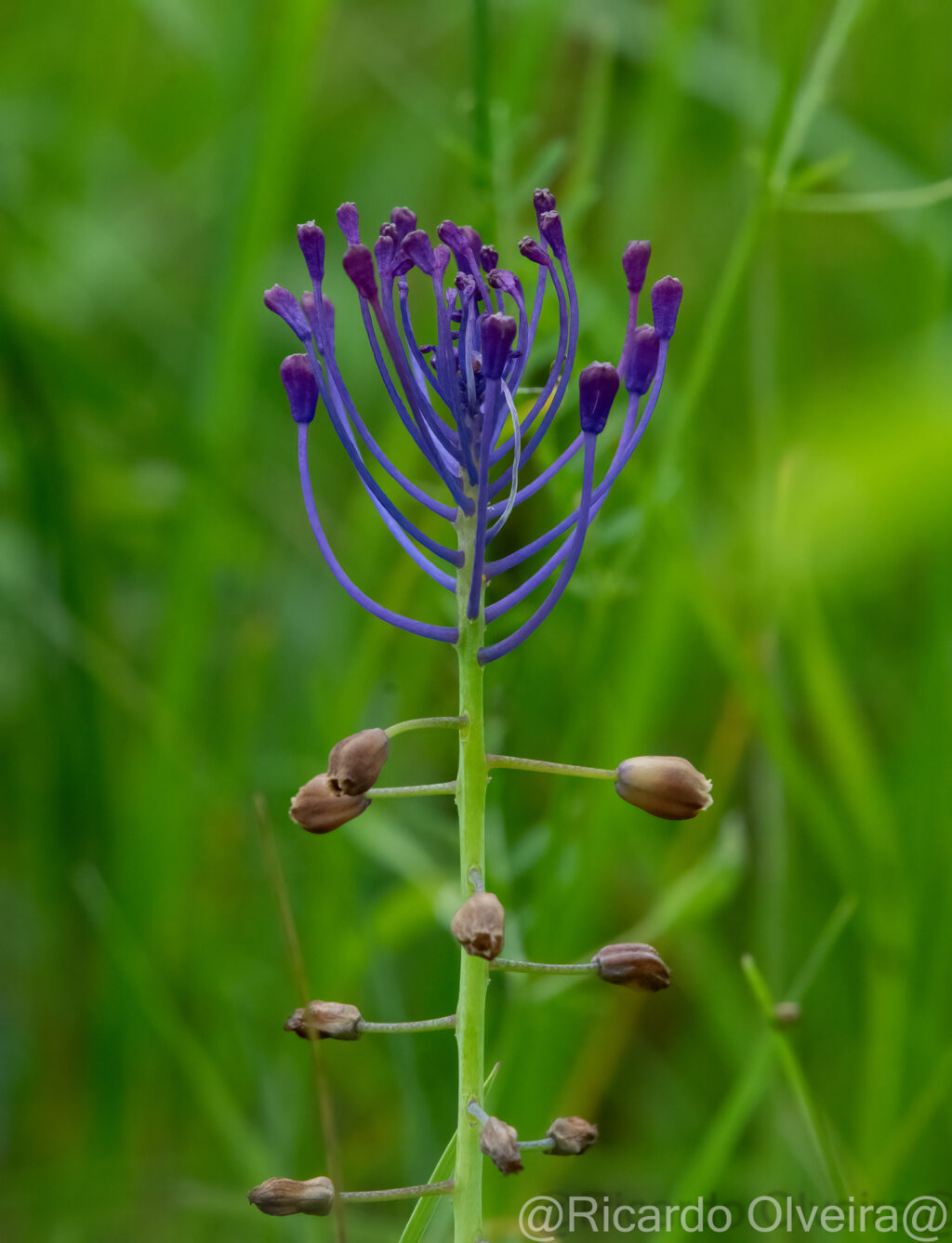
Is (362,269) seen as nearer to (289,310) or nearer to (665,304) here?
(289,310)

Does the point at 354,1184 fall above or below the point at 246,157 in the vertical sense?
below

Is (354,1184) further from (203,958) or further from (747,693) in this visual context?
(747,693)

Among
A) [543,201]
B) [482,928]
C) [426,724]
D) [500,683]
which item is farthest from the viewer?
[500,683]

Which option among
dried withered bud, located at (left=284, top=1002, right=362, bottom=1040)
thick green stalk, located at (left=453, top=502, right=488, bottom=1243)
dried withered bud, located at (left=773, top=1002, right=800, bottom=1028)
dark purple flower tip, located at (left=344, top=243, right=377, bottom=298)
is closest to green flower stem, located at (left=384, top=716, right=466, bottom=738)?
thick green stalk, located at (left=453, top=502, right=488, bottom=1243)

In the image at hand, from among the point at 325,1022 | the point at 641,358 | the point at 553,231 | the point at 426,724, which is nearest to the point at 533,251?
the point at 553,231

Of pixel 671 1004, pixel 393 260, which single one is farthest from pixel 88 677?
pixel 393 260

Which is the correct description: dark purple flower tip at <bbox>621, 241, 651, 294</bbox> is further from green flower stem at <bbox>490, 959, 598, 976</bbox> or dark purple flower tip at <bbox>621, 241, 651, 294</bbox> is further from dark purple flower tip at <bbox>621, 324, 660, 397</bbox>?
green flower stem at <bbox>490, 959, 598, 976</bbox>

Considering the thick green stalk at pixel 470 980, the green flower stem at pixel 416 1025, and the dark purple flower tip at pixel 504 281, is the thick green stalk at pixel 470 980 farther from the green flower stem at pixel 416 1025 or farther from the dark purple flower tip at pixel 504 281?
the dark purple flower tip at pixel 504 281
